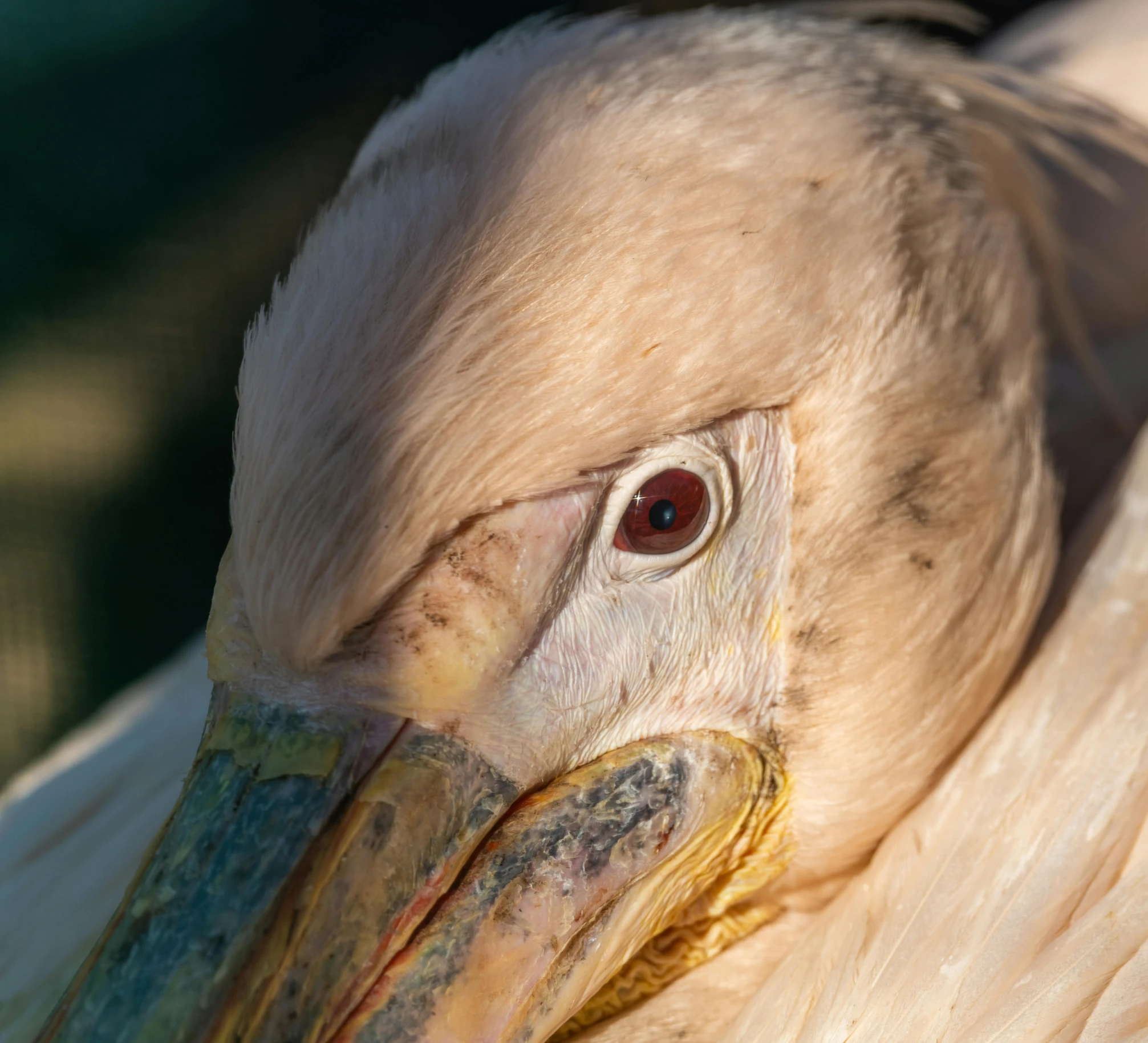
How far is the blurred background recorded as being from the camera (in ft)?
8.87

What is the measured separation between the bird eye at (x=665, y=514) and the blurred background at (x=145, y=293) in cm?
173

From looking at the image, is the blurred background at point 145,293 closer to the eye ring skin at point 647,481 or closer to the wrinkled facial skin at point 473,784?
the wrinkled facial skin at point 473,784

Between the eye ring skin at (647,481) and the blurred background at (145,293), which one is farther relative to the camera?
the blurred background at (145,293)

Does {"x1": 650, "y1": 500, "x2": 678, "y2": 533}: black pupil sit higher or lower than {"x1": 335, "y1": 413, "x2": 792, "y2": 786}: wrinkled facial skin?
higher

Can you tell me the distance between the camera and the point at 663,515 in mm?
1220

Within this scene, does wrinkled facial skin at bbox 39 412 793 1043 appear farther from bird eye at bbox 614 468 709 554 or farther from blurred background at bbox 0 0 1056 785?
blurred background at bbox 0 0 1056 785

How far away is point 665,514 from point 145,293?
6.20 feet

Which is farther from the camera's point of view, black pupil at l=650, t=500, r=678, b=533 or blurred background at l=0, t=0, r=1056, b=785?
blurred background at l=0, t=0, r=1056, b=785

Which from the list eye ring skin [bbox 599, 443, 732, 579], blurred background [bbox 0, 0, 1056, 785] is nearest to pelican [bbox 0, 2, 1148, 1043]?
eye ring skin [bbox 599, 443, 732, 579]

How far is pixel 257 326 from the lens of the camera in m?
1.21

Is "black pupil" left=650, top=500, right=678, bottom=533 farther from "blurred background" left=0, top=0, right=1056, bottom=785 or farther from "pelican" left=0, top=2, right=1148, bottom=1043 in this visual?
"blurred background" left=0, top=0, right=1056, bottom=785

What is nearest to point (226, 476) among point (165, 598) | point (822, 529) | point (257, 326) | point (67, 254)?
point (165, 598)

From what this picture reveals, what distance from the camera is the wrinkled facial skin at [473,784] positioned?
113 cm

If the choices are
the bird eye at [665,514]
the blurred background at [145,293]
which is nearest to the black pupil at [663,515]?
the bird eye at [665,514]
